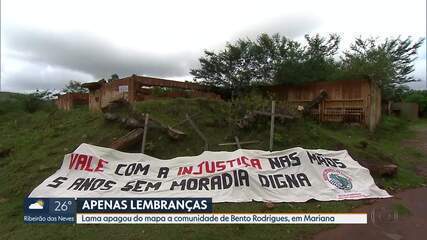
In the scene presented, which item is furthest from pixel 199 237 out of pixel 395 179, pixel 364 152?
pixel 364 152

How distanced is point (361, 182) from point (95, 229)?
17.8 feet

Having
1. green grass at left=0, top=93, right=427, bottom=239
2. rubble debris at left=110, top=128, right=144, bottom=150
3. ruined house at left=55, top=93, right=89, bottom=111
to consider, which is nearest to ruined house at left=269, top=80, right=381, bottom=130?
green grass at left=0, top=93, right=427, bottom=239

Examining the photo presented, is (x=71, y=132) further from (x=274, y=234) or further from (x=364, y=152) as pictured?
(x=364, y=152)

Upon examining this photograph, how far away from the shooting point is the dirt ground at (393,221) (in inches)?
199

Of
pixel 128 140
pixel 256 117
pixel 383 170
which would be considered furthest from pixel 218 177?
pixel 383 170

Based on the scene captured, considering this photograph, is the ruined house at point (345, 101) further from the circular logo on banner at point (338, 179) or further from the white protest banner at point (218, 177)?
the circular logo on banner at point (338, 179)

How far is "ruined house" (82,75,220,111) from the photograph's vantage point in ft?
38.9

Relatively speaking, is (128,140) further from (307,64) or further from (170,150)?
(307,64)

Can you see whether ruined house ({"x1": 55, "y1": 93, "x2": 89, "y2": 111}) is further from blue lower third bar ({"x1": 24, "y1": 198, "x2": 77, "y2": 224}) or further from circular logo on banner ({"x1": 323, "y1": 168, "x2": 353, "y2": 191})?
circular logo on banner ({"x1": 323, "y1": 168, "x2": 353, "y2": 191})

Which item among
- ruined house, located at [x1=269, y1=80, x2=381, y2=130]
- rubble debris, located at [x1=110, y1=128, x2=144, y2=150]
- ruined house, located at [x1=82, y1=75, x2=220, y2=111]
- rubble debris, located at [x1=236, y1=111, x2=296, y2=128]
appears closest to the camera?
rubble debris, located at [x1=110, y1=128, x2=144, y2=150]

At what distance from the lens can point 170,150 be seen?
871 cm

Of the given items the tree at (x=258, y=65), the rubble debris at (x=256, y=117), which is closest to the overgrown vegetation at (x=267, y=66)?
the tree at (x=258, y=65)

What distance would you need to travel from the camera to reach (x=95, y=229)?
5074 mm

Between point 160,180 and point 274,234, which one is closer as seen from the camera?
point 274,234
